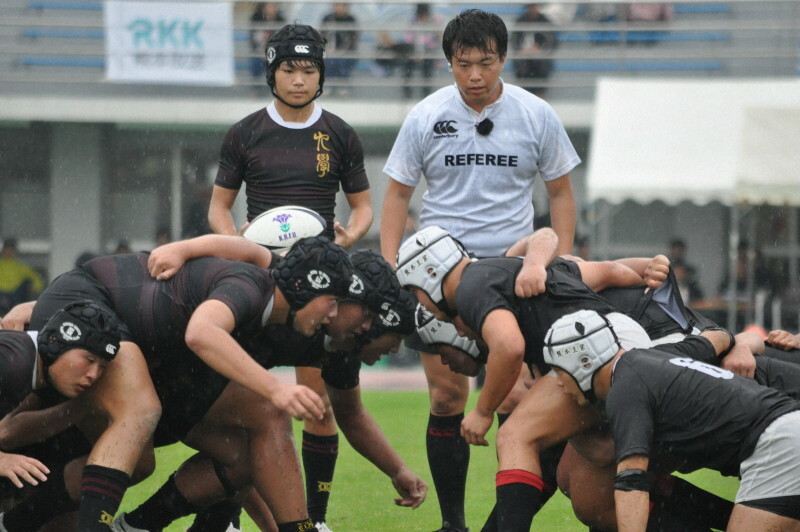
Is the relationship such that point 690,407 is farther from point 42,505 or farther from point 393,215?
point 42,505

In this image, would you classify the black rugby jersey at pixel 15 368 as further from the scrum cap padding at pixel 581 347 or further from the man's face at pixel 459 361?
the scrum cap padding at pixel 581 347

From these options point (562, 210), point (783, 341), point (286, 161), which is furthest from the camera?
point (562, 210)

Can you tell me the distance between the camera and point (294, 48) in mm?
6328

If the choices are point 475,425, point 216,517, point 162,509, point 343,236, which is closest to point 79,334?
point 162,509

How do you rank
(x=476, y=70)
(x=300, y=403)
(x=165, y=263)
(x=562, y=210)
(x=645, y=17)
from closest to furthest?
1. (x=300, y=403)
2. (x=165, y=263)
3. (x=476, y=70)
4. (x=562, y=210)
5. (x=645, y=17)

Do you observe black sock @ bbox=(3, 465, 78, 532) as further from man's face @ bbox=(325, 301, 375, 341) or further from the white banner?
the white banner

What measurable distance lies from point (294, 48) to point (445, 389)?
1.96 metres

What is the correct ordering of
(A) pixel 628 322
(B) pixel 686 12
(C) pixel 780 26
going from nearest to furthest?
(A) pixel 628 322 < (C) pixel 780 26 < (B) pixel 686 12

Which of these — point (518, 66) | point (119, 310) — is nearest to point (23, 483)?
point (119, 310)

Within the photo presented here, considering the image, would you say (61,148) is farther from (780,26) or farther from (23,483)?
(23,483)

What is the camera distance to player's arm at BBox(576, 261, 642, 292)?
18.6 feet

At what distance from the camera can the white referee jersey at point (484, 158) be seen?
6281mm

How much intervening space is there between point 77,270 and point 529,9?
582 inches

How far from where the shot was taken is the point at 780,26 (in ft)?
61.5
